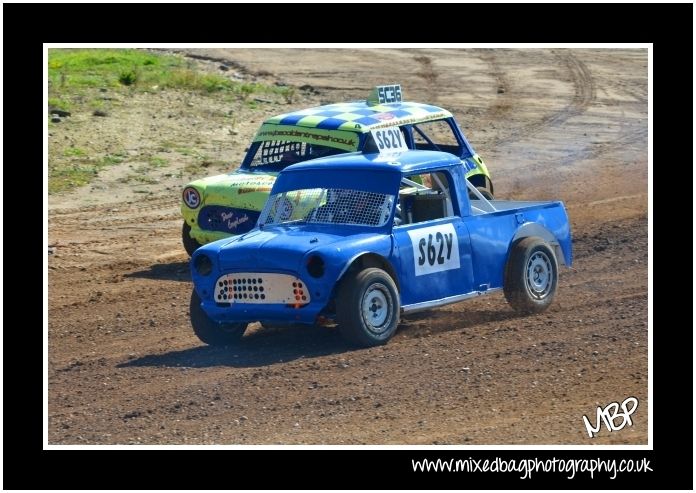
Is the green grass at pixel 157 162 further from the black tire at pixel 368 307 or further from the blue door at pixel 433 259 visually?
the black tire at pixel 368 307

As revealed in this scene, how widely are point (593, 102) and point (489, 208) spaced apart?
50.6 ft

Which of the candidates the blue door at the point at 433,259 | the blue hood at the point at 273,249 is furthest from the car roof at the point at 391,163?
the blue hood at the point at 273,249

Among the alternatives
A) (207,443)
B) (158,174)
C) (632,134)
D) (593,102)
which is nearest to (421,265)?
(207,443)

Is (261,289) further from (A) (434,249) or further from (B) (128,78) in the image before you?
(B) (128,78)

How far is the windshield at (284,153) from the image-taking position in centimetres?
1508

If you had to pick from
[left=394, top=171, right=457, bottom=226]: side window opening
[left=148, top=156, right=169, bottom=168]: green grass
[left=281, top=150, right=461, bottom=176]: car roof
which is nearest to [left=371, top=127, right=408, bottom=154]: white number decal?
[left=281, top=150, right=461, bottom=176]: car roof

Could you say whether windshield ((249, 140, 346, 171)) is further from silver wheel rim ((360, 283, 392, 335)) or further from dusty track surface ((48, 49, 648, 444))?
silver wheel rim ((360, 283, 392, 335))

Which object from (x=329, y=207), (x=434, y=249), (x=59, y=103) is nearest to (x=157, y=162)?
(x=59, y=103)

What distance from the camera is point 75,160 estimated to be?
20594 millimetres

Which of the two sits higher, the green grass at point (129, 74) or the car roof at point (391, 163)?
the green grass at point (129, 74)

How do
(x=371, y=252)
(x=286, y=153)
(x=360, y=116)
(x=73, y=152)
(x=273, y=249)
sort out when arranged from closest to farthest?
1. (x=273, y=249)
2. (x=371, y=252)
3. (x=360, y=116)
4. (x=286, y=153)
5. (x=73, y=152)

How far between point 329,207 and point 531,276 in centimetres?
Result: 190

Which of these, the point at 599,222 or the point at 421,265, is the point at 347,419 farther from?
the point at 599,222

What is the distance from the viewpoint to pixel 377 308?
434 inches
